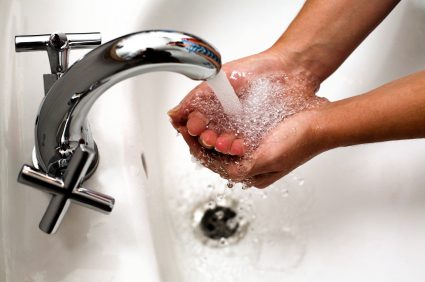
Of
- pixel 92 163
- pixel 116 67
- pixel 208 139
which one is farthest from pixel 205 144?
pixel 116 67

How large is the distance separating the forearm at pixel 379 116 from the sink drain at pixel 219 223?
20 cm

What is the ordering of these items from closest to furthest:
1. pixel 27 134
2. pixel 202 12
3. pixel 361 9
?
1. pixel 27 134
2. pixel 361 9
3. pixel 202 12

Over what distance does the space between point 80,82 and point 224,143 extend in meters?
0.24

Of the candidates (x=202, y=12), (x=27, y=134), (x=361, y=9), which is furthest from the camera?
(x=202, y=12)

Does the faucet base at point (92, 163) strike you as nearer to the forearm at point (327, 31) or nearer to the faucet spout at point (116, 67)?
the faucet spout at point (116, 67)

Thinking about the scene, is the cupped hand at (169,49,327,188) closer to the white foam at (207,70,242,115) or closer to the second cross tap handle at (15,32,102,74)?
the white foam at (207,70,242,115)

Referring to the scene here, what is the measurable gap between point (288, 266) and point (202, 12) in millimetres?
388

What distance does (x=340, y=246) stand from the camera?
2.28 feet

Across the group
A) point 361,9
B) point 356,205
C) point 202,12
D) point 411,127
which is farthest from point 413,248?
point 202,12

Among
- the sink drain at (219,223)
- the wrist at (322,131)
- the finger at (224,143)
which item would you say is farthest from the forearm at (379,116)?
the sink drain at (219,223)

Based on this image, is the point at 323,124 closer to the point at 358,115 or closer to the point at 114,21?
the point at 358,115

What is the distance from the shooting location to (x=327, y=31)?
658 millimetres

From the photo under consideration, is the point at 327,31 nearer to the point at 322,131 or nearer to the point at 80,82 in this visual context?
the point at 322,131

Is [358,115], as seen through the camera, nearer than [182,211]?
Yes
